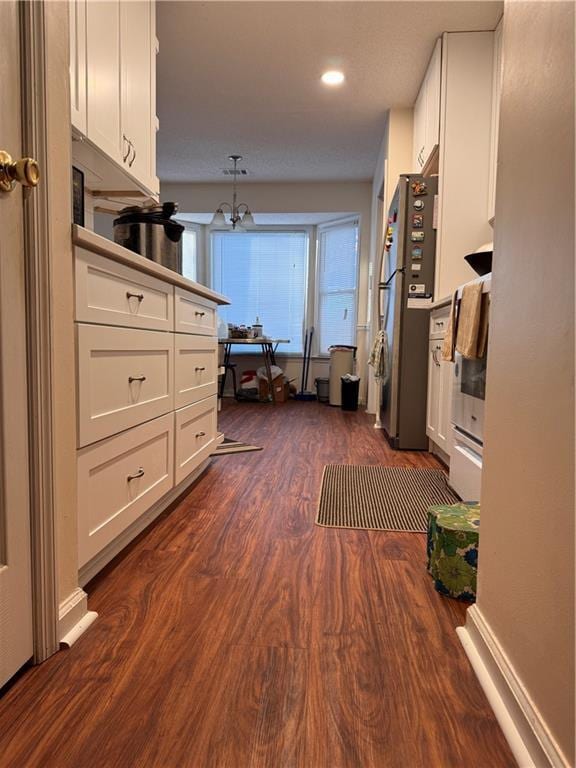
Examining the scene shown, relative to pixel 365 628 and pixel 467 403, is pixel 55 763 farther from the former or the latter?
pixel 467 403

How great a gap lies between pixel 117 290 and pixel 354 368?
4.39 m

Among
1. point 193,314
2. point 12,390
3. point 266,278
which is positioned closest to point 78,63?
point 193,314

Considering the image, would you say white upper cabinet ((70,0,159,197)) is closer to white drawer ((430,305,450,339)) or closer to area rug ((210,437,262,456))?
area rug ((210,437,262,456))

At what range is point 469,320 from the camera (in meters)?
1.75

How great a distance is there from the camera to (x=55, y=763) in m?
0.70

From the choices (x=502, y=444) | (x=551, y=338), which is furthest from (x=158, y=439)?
(x=551, y=338)

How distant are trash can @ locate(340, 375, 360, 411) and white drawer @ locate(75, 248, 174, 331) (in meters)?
3.51

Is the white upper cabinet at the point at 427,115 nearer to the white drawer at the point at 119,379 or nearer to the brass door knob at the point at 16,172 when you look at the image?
the white drawer at the point at 119,379

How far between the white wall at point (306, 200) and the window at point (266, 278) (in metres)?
0.62

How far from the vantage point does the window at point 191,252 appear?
20.8 ft

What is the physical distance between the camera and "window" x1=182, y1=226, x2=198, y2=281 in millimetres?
6336

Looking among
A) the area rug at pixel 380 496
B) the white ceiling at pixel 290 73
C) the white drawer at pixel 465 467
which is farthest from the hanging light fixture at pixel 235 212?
the white drawer at pixel 465 467

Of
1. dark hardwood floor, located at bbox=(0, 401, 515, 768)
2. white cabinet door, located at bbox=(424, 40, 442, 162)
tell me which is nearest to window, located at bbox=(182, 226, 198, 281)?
white cabinet door, located at bbox=(424, 40, 442, 162)

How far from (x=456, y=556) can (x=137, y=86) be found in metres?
2.19
